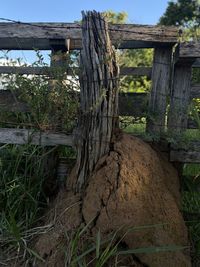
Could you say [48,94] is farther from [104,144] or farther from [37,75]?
[104,144]

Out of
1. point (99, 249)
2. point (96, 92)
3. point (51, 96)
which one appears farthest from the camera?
point (51, 96)

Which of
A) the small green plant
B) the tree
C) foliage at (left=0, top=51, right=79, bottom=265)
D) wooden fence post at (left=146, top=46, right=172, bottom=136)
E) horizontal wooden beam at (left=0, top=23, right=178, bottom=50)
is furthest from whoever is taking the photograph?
the tree

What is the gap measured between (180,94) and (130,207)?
4.33 ft

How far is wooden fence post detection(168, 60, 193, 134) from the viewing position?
14.3 feet

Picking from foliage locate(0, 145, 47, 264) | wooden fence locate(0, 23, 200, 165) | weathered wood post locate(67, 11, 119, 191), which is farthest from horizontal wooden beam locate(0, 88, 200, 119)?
weathered wood post locate(67, 11, 119, 191)

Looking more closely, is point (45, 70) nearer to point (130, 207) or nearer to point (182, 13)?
point (130, 207)

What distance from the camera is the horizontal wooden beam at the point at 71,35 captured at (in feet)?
13.9

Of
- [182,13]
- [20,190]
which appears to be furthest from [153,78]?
[182,13]

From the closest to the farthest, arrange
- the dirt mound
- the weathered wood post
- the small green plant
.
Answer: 1. the small green plant
2. the dirt mound
3. the weathered wood post

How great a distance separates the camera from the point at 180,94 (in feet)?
14.4

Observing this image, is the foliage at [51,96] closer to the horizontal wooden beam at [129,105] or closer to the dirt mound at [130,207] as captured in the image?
the horizontal wooden beam at [129,105]

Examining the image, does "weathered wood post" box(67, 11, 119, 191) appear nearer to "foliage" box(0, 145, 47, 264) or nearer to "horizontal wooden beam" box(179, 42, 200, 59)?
"foliage" box(0, 145, 47, 264)

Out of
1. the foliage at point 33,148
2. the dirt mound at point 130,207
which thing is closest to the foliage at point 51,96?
the foliage at point 33,148

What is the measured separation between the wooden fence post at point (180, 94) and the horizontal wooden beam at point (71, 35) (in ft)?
0.95
